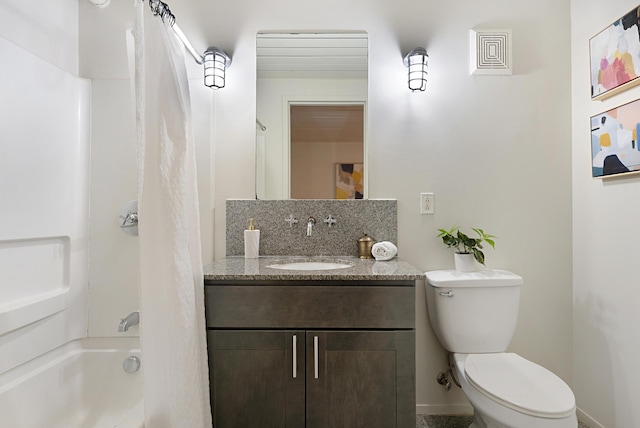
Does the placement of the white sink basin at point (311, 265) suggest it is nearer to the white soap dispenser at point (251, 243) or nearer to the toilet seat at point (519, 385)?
the white soap dispenser at point (251, 243)

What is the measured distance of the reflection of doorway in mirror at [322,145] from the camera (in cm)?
199

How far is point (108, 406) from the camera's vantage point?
65.2 inches

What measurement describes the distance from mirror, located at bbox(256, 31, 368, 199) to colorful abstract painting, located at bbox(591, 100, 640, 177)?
113 centimetres

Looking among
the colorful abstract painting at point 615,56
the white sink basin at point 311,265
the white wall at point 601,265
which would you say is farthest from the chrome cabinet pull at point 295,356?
the colorful abstract painting at point 615,56

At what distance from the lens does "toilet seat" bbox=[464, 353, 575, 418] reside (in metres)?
1.24

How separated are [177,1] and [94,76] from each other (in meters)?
0.61

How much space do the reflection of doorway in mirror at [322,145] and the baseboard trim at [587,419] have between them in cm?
160

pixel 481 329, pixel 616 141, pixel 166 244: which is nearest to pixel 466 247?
pixel 481 329

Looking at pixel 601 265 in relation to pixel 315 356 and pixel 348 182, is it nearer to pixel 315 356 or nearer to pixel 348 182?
pixel 348 182

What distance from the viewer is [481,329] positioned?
1.67 meters

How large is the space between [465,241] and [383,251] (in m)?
0.41

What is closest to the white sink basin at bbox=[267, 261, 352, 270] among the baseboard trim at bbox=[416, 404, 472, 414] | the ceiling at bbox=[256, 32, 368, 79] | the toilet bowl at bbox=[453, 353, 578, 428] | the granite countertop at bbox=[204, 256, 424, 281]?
the granite countertop at bbox=[204, 256, 424, 281]

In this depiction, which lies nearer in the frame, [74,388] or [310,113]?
[74,388]

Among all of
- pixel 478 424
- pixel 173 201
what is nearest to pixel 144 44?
pixel 173 201
